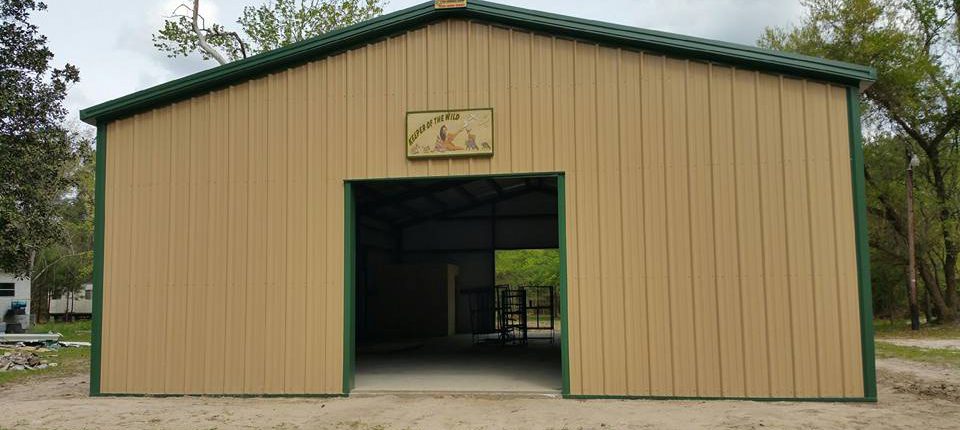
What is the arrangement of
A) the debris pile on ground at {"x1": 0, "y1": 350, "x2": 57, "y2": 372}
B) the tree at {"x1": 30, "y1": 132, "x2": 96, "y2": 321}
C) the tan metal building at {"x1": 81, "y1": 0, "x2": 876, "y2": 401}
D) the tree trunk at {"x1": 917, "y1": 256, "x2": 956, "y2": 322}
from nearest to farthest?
the tan metal building at {"x1": 81, "y1": 0, "x2": 876, "y2": 401} → the debris pile on ground at {"x1": 0, "y1": 350, "x2": 57, "y2": 372} → the tree trunk at {"x1": 917, "y1": 256, "x2": 956, "y2": 322} → the tree at {"x1": 30, "y1": 132, "x2": 96, "y2": 321}

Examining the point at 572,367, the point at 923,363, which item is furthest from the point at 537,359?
the point at 923,363

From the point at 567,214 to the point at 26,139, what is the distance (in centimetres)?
1723

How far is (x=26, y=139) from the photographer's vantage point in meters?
20.2

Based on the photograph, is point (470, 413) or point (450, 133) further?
point (450, 133)

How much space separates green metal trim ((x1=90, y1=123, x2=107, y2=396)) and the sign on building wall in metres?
4.60

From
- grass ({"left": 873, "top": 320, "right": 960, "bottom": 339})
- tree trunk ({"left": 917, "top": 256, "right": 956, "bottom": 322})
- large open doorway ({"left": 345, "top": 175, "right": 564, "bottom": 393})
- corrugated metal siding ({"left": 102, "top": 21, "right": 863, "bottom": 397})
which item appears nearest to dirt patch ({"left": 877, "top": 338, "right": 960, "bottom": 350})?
grass ({"left": 873, "top": 320, "right": 960, "bottom": 339})

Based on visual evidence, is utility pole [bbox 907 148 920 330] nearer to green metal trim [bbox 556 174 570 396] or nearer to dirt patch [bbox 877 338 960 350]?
dirt patch [bbox 877 338 960 350]

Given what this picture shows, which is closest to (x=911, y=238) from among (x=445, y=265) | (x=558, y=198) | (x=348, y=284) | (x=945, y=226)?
(x=945, y=226)

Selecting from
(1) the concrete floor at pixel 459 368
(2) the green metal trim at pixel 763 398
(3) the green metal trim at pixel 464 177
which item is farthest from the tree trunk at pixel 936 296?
(3) the green metal trim at pixel 464 177

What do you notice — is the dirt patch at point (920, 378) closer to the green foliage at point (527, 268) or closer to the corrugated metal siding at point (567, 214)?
the corrugated metal siding at point (567, 214)

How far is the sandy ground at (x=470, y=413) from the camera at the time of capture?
26.5ft

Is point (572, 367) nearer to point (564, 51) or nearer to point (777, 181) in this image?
point (777, 181)

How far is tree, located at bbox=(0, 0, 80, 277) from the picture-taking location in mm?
19516

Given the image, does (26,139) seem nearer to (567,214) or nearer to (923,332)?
(567,214)
